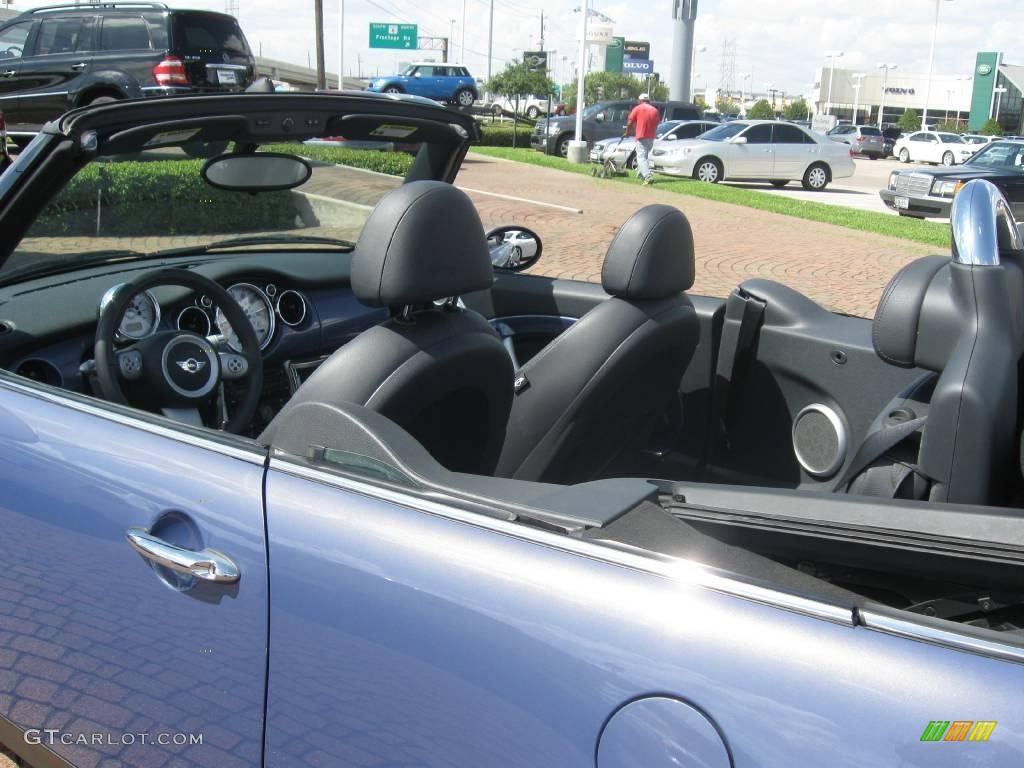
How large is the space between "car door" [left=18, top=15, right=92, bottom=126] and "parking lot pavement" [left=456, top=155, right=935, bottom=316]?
245 inches

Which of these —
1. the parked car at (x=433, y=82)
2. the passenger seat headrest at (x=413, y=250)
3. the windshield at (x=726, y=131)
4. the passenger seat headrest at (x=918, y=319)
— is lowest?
the passenger seat headrest at (x=918, y=319)

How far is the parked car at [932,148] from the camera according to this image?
134 ft

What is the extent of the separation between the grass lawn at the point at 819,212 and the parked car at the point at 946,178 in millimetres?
370

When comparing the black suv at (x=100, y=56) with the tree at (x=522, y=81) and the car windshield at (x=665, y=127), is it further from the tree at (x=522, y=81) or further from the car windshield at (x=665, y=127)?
the tree at (x=522, y=81)

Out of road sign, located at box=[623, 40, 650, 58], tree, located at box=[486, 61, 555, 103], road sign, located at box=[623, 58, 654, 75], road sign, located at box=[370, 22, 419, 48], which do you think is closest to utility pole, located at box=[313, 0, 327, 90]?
tree, located at box=[486, 61, 555, 103]

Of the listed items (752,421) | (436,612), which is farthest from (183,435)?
(752,421)

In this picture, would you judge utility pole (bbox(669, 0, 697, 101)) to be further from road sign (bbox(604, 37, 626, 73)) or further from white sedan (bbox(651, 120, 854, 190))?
road sign (bbox(604, 37, 626, 73))

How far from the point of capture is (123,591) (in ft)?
6.11

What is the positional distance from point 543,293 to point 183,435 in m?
2.16

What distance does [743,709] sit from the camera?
125 cm

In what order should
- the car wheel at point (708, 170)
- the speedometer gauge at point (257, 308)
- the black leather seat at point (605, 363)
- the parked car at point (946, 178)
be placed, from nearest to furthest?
the black leather seat at point (605, 363), the speedometer gauge at point (257, 308), the parked car at point (946, 178), the car wheel at point (708, 170)

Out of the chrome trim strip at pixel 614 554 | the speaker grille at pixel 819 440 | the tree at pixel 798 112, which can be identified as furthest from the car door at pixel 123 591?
the tree at pixel 798 112

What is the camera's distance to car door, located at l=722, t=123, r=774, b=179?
70.6 ft

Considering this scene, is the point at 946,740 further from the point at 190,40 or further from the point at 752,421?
the point at 190,40
